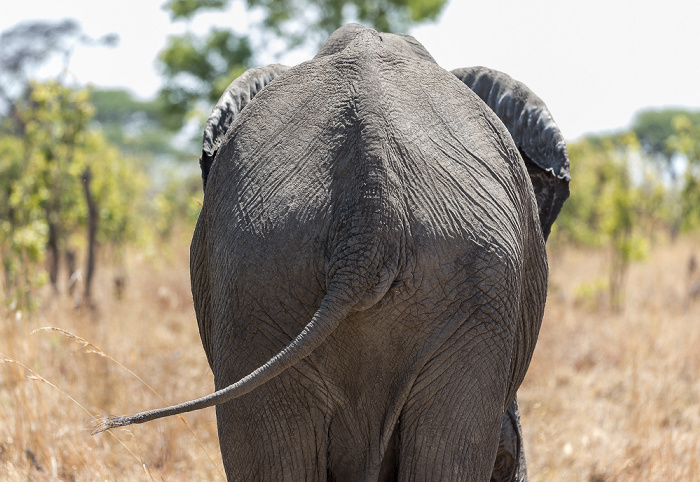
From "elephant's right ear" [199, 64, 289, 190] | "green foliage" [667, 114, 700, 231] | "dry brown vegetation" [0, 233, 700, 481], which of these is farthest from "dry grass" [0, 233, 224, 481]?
"green foliage" [667, 114, 700, 231]

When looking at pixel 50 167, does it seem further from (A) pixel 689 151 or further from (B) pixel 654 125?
(B) pixel 654 125

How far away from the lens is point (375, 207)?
1444 mm

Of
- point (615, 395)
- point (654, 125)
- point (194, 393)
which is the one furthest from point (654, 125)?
point (194, 393)

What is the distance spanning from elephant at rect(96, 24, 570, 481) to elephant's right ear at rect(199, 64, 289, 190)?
0.23m

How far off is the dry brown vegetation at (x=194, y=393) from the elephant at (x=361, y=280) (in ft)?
2.99

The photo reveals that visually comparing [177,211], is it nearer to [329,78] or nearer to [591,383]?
[591,383]

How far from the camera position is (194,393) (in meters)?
4.96

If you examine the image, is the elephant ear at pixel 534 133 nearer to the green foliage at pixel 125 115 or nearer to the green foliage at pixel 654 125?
the green foliage at pixel 654 125

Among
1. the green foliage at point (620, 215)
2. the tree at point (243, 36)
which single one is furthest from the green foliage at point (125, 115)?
the green foliage at point (620, 215)

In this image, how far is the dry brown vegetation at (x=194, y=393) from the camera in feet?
11.2

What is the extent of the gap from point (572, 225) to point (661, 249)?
4.06 meters

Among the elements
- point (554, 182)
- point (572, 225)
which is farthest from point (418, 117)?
point (572, 225)

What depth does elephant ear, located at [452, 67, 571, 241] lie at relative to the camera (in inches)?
84.5

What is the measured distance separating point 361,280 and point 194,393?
384 centimetres
